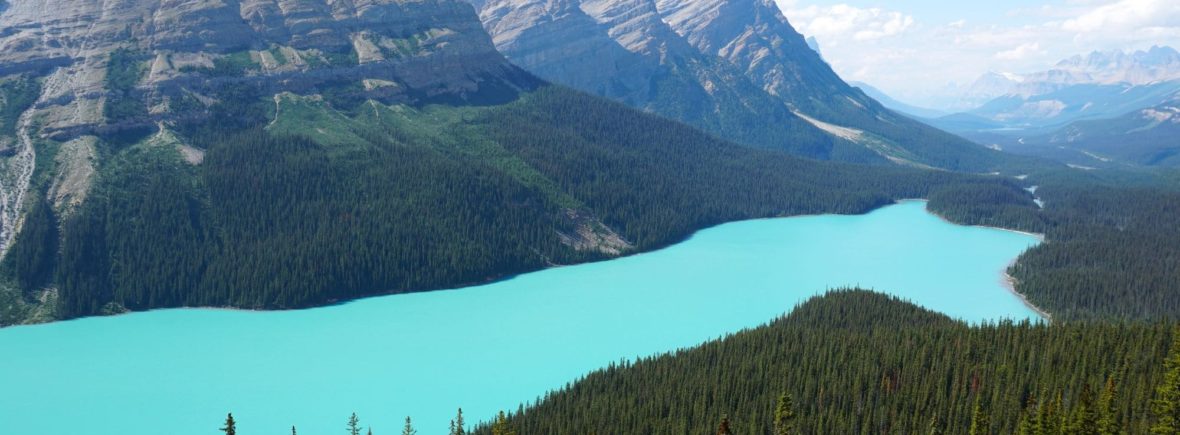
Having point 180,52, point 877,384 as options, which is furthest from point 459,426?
point 180,52

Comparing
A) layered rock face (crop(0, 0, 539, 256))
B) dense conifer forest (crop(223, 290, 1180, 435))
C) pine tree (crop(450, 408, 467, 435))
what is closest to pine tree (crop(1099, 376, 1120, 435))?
dense conifer forest (crop(223, 290, 1180, 435))

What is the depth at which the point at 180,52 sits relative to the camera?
545 feet

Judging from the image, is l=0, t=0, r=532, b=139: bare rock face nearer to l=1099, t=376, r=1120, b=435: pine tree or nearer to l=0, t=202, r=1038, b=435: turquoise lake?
l=0, t=202, r=1038, b=435: turquoise lake

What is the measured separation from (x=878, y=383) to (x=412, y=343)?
49.3 metres

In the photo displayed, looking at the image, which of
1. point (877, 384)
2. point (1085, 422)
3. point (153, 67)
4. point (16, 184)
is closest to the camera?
point (1085, 422)

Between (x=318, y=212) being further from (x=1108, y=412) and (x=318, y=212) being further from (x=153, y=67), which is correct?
(x=1108, y=412)

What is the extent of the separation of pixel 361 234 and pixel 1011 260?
3975 inches

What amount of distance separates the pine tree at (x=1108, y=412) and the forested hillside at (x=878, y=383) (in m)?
0.23

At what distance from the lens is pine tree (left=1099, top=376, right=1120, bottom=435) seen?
174 feet

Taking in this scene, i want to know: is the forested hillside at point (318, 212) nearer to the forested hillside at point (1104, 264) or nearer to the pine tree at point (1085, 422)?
the forested hillside at point (1104, 264)

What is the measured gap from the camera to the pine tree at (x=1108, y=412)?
53062 mm

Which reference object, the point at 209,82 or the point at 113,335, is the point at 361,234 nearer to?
the point at 113,335


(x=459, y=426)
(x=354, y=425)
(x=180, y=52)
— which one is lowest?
(x=459, y=426)

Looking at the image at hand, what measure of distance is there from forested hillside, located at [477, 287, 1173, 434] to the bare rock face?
104692 millimetres
